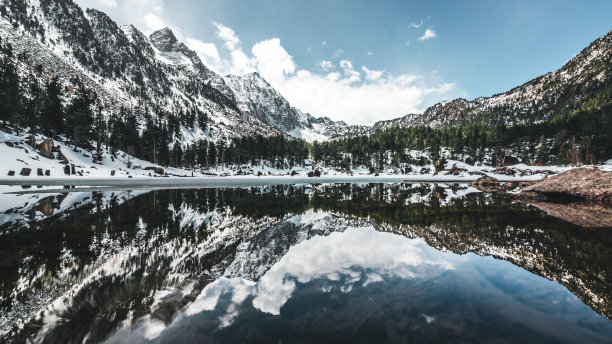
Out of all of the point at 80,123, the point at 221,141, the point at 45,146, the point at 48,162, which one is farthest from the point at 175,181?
the point at 221,141

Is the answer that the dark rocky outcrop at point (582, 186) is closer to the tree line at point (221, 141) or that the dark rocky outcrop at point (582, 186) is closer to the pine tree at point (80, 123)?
the tree line at point (221, 141)

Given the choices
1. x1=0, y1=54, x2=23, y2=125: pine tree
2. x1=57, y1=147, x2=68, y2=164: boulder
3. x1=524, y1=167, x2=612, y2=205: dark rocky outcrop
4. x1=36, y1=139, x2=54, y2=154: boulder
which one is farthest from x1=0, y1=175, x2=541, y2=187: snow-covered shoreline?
Result: x1=524, y1=167, x2=612, y2=205: dark rocky outcrop

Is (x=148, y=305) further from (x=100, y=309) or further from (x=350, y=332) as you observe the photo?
(x=350, y=332)

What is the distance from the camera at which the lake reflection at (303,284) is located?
3.55 metres

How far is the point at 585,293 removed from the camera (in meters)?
4.64

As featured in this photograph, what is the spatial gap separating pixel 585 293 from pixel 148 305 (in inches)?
305

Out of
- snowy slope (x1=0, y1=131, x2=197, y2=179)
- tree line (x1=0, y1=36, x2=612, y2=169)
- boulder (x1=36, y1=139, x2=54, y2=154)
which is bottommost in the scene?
snowy slope (x1=0, y1=131, x2=197, y2=179)

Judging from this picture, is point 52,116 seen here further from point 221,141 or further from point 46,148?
point 221,141

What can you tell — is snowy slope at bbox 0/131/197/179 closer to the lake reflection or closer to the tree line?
the tree line

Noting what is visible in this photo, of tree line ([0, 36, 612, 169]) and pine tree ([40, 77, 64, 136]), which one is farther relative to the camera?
tree line ([0, 36, 612, 169])

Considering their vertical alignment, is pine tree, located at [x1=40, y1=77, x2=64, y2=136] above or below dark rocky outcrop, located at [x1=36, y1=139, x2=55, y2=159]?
above

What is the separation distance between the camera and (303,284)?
5156 mm

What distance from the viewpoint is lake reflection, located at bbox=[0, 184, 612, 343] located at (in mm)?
3549

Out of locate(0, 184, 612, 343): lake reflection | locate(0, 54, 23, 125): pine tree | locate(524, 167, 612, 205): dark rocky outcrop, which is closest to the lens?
locate(0, 184, 612, 343): lake reflection
